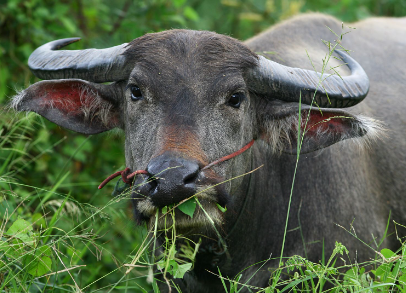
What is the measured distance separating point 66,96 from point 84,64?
316mm

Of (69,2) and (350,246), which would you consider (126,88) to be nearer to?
(350,246)

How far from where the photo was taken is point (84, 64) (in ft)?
11.6

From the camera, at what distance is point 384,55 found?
5.13 meters

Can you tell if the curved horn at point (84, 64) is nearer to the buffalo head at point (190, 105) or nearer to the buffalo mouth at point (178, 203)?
the buffalo head at point (190, 105)

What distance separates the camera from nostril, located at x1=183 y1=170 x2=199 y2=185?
268cm

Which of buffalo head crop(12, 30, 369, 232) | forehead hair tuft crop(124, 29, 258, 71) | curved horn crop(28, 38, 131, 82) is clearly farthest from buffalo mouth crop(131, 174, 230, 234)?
curved horn crop(28, 38, 131, 82)

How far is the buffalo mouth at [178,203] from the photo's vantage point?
2713 millimetres

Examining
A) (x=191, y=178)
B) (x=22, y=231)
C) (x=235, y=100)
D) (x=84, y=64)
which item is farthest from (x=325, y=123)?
(x=22, y=231)

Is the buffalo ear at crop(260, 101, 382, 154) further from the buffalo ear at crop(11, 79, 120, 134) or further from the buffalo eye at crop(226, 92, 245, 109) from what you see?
the buffalo ear at crop(11, 79, 120, 134)

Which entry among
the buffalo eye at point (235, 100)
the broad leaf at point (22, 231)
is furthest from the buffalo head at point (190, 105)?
the broad leaf at point (22, 231)

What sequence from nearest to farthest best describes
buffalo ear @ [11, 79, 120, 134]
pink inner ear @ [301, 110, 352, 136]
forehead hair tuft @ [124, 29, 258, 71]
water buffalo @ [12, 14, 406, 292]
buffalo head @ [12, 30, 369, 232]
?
buffalo head @ [12, 30, 369, 232] → water buffalo @ [12, 14, 406, 292] → forehead hair tuft @ [124, 29, 258, 71] → pink inner ear @ [301, 110, 352, 136] → buffalo ear @ [11, 79, 120, 134]

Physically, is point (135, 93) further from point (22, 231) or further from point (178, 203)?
point (22, 231)

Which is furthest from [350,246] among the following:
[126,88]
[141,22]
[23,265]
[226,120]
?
[141,22]

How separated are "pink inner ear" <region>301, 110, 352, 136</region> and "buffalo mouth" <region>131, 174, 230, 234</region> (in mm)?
931
